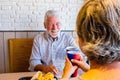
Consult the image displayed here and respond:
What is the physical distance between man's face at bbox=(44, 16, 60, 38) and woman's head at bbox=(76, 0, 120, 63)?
→ 57.8 inches

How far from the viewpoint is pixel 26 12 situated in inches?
104

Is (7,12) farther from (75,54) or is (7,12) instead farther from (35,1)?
(75,54)

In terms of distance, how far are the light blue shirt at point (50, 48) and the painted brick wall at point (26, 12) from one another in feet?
1.14

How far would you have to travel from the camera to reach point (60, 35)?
2.42 m

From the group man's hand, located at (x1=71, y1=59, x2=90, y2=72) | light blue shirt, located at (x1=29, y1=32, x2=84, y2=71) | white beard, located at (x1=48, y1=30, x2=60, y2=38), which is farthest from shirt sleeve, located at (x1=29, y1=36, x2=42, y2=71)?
man's hand, located at (x1=71, y1=59, x2=90, y2=72)

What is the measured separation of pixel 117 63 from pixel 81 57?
684 millimetres

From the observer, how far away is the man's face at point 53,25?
7.60ft

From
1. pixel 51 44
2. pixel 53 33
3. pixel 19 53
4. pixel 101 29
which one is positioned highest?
pixel 101 29

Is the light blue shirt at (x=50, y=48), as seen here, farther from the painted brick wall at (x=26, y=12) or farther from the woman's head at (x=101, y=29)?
the woman's head at (x=101, y=29)

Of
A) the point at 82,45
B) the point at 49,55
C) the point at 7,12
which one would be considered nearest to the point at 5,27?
the point at 7,12

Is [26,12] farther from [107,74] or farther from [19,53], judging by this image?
[107,74]

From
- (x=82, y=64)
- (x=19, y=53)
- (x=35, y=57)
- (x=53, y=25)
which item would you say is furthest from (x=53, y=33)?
(x=82, y=64)

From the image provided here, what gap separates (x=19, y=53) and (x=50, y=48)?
396 millimetres

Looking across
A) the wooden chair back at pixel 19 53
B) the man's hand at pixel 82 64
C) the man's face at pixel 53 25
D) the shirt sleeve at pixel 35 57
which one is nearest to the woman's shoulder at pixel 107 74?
the man's hand at pixel 82 64
